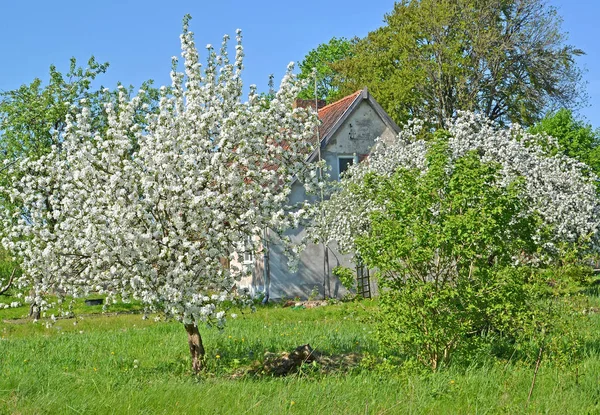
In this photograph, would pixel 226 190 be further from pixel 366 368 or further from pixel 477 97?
pixel 477 97

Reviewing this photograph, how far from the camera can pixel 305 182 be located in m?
11.3

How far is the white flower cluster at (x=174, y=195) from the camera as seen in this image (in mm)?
9734

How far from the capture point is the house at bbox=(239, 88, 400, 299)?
27.1 meters

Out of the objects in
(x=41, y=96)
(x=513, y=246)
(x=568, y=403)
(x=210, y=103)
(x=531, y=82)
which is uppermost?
(x=531, y=82)

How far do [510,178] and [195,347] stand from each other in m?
12.8

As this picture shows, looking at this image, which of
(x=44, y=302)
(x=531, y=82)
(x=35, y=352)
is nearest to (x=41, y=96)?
(x=35, y=352)

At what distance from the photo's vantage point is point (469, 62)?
116ft

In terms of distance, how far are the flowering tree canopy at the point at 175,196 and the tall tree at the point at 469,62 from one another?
26146 mm

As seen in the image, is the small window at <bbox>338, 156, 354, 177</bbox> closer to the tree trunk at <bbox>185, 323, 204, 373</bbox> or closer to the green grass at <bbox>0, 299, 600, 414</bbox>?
the green grass at <bbox>0, 299, 600, 414</bbox>

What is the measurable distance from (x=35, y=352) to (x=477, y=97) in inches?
1164

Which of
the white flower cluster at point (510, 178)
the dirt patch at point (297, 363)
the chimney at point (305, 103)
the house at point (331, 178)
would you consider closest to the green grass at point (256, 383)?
the dirt patch at point (297, 363)

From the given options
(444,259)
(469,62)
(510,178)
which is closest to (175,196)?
(444,259)

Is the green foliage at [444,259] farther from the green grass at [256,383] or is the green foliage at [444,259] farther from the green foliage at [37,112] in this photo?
the green foliage at [37,112]

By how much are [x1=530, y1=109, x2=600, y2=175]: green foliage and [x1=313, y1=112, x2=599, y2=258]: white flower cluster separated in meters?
16.0
